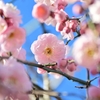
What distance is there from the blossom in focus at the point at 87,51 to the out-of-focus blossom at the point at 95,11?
63 millimetres

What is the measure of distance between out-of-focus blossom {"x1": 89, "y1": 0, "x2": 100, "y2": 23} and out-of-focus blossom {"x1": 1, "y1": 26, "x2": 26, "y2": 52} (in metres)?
0.33

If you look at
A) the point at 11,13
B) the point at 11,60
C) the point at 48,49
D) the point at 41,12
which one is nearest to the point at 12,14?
the point at 11,13

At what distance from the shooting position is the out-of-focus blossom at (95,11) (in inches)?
49.6

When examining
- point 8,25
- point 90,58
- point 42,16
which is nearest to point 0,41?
point 8,25

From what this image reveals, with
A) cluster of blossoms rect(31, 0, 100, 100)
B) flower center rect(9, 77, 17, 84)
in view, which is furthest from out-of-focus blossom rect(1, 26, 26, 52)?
flower center rect(9, 77, 17, 84)

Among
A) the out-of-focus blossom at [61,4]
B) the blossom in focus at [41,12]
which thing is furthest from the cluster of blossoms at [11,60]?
the out-of-focus blossom at [61,4]

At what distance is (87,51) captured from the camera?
4.13ft

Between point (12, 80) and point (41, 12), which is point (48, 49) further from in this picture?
point (12, 80)

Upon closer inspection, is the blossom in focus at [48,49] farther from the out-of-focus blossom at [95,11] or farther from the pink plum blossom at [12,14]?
the out-of-focus blossom at [95,11]

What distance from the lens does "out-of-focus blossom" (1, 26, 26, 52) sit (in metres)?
1.50

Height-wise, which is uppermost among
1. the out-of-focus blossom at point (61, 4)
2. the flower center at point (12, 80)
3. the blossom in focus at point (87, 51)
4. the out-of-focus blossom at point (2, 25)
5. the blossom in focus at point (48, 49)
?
the out-of-focus blossom at point (61, 4)

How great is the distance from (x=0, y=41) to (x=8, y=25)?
70 millimetres

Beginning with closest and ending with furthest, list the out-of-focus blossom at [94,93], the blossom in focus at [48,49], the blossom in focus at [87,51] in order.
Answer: the blossom in focus at [87,51] → the out-of-focus blossom at [94,93] → the blossom in focus at [48,49]

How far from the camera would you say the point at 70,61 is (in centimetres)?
198
